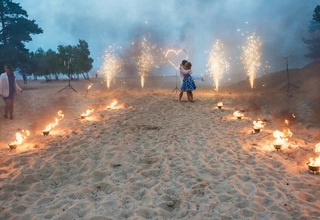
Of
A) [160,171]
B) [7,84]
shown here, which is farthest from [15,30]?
[160,171]

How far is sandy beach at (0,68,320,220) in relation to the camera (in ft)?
15.3

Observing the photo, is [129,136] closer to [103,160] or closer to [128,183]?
[103,160]

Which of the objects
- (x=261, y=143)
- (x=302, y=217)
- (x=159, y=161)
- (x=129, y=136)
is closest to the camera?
(x=302, y=217)

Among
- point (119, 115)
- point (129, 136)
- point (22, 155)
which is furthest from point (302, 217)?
point (119, 115)

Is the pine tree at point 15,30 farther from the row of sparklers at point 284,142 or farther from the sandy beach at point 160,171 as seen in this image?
the row of sparklers at point 284,142

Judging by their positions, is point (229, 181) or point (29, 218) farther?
point (229, 181)

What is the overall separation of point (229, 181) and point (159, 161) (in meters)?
2.07

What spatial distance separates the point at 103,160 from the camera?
7.23 m

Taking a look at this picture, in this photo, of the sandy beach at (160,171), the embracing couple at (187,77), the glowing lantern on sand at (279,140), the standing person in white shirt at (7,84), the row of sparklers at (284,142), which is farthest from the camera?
the embracing couple at (187,77)

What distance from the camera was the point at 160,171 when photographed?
6379 mm

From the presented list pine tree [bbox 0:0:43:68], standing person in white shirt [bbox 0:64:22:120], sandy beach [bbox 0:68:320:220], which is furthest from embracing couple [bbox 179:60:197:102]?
pine tree [bbox 0:0:43:68]

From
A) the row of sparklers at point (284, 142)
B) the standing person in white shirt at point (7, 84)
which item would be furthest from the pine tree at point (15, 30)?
the row of sparklers at point (284, 142)

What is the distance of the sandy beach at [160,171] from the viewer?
4.68m

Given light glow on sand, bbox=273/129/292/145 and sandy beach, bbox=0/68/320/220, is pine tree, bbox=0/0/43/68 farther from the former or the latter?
light glow on sand, bbox=273/129/292/145
